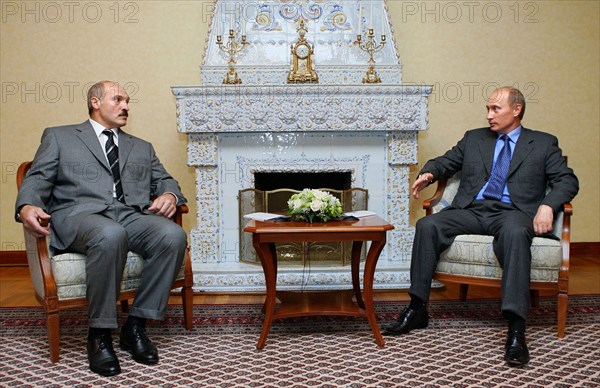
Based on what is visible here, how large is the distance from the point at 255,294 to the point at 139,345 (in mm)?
1529

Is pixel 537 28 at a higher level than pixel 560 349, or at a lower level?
higher

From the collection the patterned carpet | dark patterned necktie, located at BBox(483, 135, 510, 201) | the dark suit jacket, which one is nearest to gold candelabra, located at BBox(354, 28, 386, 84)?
the dark suit jacket

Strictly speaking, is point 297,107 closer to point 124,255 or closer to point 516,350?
point 124,255

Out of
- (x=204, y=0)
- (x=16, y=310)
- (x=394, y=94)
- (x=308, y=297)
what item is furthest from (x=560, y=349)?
(x=204, y=0)

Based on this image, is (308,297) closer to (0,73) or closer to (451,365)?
(451,365)

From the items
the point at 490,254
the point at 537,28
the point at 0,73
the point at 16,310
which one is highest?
the point at 537,28

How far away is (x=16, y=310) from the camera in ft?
12.1

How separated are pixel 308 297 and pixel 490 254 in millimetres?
1033

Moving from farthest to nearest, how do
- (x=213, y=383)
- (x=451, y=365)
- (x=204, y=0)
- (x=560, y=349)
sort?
(x=204, y=0) → (x=560, y=349) → (x=451, y=365) → (x=213, y=383)

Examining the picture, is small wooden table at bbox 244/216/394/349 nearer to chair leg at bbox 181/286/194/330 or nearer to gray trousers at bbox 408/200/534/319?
gray trousers at bbox 408/200/534/319

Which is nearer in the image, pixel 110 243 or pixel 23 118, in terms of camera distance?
pixel 110 243

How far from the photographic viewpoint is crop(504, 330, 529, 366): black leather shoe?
2621mm

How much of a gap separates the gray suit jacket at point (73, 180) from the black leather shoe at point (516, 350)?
204 cm

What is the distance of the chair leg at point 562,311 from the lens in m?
3.00
